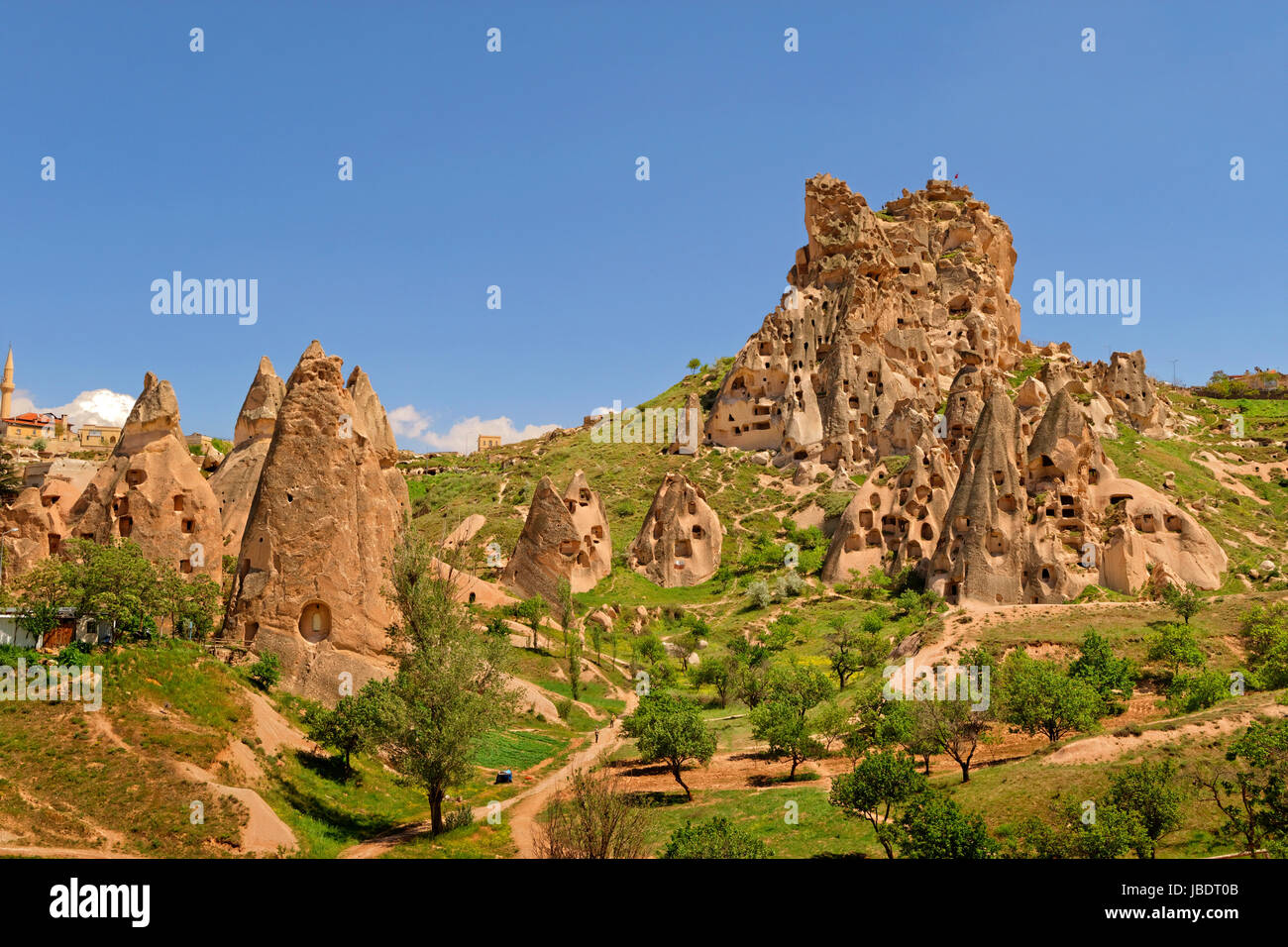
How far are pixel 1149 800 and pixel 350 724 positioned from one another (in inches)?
859

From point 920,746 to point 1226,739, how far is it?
8659mm

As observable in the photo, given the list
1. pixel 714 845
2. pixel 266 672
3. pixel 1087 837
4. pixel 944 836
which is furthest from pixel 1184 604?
pixel 266 672

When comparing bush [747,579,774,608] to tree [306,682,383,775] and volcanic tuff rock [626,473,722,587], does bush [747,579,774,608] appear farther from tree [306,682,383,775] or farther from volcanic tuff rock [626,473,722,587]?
tree [306,682,383,775]

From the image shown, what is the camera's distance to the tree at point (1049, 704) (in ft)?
107

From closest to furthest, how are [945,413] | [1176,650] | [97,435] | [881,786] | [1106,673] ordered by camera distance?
[881,786], [1106,673], [1176,650], [945,413], [97,435]

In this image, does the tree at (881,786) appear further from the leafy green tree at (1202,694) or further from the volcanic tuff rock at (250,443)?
the volcanic tuff rock at (250,443)

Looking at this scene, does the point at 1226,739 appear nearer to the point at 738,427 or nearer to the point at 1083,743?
the point at 1083,743

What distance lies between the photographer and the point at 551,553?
6419 cm

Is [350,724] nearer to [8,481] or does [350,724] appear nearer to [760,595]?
[760,595]

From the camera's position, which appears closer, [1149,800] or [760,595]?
[1149,800]
